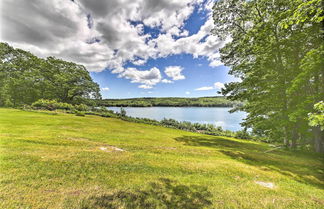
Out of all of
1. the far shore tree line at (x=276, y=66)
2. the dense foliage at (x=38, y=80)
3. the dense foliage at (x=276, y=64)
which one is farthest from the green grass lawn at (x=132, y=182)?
the dense foliage at (x=38, y=80)

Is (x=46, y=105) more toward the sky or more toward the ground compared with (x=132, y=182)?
more toward the sky

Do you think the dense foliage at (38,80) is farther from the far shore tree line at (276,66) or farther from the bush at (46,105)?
the far shore tree line at (276,66)

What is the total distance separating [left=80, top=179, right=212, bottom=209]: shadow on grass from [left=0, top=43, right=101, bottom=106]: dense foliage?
94.3 feet

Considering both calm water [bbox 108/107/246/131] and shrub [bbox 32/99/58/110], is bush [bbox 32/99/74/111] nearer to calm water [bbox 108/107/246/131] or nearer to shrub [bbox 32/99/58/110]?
shrub [bbox 32/99/58/110]

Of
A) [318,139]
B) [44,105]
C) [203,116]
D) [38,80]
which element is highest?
[38,80]

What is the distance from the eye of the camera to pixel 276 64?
8.60m

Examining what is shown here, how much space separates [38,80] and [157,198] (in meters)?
32.5

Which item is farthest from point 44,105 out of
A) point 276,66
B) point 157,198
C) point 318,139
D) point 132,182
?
point 318,139

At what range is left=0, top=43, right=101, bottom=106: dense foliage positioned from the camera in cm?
2177

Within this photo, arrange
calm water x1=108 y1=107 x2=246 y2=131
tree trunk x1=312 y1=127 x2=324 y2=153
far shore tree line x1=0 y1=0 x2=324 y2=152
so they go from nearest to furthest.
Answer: far shore tree line x1=0 y1=0 x2=324 y2=152 → tree trunk x1=312 y1=127 x2=324 y2=153 → calm water x1=108 y1=107 x2=246 y2=131

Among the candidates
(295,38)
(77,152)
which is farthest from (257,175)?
(295,38)

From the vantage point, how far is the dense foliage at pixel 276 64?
7.02 m

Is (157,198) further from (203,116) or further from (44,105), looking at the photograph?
(203,116)

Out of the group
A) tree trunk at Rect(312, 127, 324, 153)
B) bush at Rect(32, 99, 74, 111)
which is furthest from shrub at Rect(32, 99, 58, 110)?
tree trunk at Rect(312, 127, 324, 153)
